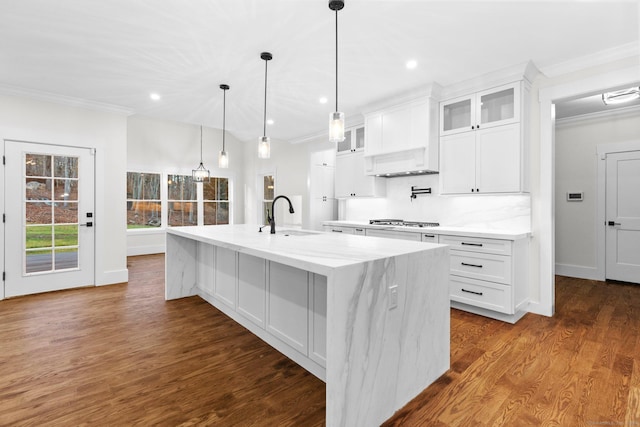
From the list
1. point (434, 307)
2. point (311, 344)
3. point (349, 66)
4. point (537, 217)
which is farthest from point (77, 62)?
point (537, 217)

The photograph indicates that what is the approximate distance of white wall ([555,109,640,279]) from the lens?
4.61 metres

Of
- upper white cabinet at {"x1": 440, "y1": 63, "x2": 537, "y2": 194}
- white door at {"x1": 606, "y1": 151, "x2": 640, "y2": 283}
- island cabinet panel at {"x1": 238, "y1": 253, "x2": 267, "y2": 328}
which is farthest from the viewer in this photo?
white door at {"x1": 606, "y1": 151, "x2": 640, "y2": 283}

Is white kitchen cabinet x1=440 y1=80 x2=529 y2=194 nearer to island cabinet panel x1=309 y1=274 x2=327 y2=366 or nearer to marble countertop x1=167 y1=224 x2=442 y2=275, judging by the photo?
marble countertop x1=167 y1=224 x2=442 y2=275

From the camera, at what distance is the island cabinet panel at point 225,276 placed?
304 cm

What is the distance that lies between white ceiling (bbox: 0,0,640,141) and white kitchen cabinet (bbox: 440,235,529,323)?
180 cm

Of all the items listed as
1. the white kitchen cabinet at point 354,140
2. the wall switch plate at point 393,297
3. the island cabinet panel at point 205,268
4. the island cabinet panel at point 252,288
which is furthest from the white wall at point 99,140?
the wall switch plate at point 393,297

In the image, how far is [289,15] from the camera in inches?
91.4

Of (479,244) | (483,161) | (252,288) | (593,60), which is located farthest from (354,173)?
(593,60)

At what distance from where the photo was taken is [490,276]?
3070 millimetres

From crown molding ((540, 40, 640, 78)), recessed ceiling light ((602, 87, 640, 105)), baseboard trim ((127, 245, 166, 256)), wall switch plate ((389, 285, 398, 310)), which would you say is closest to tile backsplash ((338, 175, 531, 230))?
crown molding ((540, 40, 640, 78))

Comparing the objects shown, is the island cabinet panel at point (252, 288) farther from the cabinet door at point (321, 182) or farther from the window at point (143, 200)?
the window at point (143, 200)

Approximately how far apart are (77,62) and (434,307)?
393 cm

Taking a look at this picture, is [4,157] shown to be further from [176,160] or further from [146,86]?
[176,160]

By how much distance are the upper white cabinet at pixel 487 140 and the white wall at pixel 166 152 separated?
5.96m
